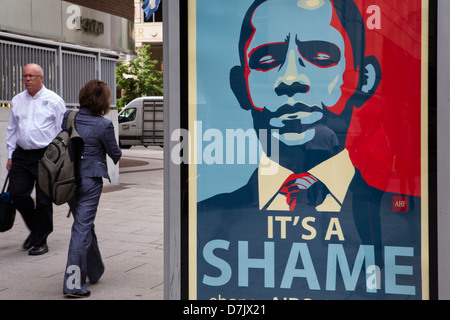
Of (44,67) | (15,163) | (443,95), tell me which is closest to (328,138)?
(443,95)

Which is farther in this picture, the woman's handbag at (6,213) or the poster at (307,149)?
the woman's handbag at (6,213)

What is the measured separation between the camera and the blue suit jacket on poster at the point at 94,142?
489 cm

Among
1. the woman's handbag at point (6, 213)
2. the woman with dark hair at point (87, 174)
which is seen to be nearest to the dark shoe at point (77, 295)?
the woman with dark hair at point (87, 174)

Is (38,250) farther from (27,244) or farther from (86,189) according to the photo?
(86,189)

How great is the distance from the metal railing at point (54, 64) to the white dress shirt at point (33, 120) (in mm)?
4238

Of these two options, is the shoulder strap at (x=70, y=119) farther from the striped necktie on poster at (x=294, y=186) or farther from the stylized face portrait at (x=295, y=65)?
the striped necktie on poster at (x=294, y=186)

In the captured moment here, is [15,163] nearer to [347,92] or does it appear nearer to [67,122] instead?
[67,122]

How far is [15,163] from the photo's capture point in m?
6.39

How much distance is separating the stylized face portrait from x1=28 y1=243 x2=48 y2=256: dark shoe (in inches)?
166

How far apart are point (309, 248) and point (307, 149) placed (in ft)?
1.51

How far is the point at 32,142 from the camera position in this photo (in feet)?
20.8

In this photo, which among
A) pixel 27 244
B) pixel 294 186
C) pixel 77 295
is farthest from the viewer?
pixel 27 244

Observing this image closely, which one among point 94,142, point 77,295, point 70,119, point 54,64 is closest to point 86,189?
point 94,142

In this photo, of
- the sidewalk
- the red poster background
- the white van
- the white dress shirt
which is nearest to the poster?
the red poster background
